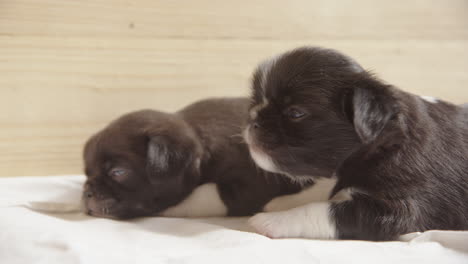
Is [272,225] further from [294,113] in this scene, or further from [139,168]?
[139,168]

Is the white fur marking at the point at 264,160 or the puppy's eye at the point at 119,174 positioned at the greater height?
the white fur marking at the point at 264,160

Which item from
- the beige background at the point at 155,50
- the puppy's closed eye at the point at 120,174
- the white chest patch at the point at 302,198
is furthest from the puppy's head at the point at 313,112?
the beige background at the point at 155,50

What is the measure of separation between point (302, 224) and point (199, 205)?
2.01 ft

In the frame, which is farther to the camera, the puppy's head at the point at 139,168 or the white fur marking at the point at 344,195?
the puppy's head at the point at 139,168

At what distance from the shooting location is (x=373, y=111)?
187 cm

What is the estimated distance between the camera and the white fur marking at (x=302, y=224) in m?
1.94

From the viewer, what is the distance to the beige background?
273 centimetres

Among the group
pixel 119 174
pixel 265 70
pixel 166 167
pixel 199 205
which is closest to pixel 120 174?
pixel 119 174

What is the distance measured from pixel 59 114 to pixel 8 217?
987 mm

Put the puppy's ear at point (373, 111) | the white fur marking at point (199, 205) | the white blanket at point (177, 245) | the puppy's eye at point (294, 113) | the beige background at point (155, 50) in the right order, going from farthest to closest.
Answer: the beige background at point (155, 50) < the white fur marking at point (199, 205) < the puppy's eye at point (294, 113) < the puppy's ear at point (373, 111) < the white blanket at point (177, 245)

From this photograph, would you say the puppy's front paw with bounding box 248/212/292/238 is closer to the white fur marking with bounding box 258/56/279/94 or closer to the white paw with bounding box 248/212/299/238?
the white paw with bounding box 248/212/299/238

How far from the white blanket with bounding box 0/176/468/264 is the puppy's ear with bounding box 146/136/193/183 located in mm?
240

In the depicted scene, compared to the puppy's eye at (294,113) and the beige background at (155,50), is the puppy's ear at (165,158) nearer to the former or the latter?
the puppy's eye at (294,113)

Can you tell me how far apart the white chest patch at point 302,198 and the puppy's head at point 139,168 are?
1.31ft
